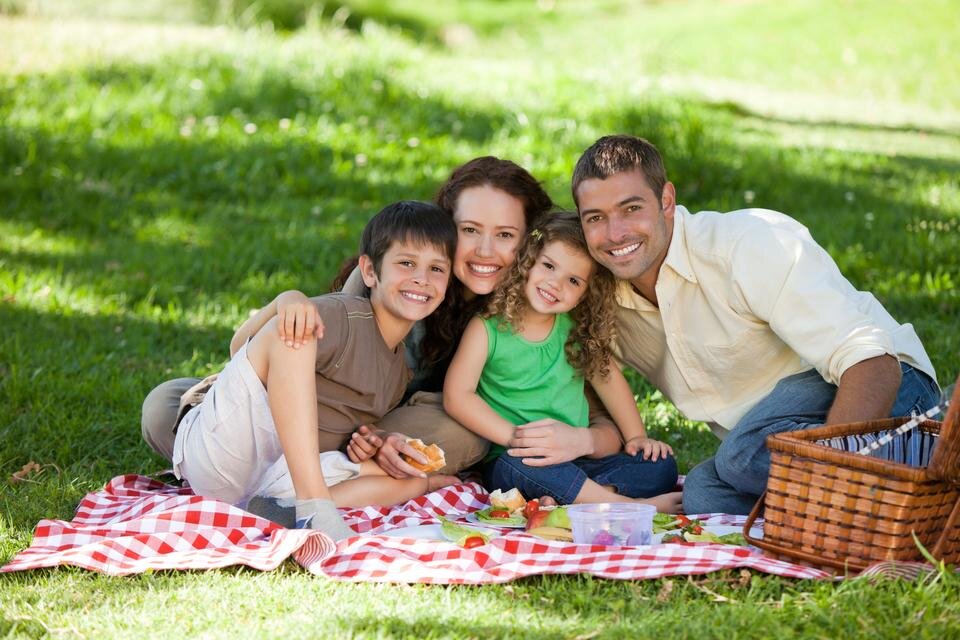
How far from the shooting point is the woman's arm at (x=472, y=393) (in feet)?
13.2

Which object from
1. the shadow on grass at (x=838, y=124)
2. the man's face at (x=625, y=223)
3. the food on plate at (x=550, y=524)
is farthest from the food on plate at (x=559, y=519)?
the shadow on grass at (x=838, y=124)

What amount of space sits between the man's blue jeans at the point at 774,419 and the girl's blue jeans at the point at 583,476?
1.18 ft

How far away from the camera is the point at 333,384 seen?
3.85 metres

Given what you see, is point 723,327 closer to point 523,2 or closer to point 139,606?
point 139,606

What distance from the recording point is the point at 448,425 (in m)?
4.06

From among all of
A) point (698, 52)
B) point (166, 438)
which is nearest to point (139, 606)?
point (166, 438)

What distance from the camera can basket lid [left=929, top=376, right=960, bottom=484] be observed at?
276 centimetres

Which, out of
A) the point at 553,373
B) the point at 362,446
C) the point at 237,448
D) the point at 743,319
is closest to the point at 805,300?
the point at 743,319

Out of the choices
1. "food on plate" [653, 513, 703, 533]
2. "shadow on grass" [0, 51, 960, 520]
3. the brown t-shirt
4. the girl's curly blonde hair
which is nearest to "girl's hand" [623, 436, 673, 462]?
the girl's curly blonde hair

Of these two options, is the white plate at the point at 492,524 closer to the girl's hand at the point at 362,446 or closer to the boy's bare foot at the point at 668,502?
the girl's hand at the point at 362,446

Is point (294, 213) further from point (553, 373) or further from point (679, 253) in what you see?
point (679, 253)

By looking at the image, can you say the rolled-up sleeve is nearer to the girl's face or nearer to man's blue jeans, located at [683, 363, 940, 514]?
man's blue jeans, located at [683, 363, 940, 514]

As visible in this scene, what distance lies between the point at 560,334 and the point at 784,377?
0.81 meters

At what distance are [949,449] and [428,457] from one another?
5.57 ft
